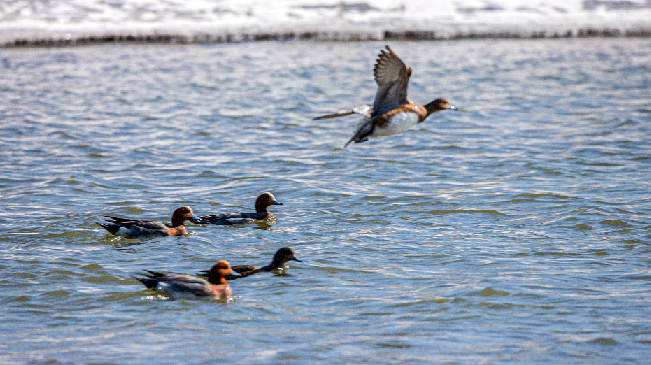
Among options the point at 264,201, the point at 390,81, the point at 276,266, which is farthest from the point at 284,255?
the point at 264,201

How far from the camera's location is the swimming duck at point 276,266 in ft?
30.4

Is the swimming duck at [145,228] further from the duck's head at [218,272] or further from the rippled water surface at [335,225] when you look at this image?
the duck's head at [218,272]

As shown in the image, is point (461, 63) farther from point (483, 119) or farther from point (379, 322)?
point (379, 322)

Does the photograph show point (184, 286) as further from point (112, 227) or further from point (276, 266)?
point (112, 227)

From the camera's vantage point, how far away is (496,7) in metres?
41.3

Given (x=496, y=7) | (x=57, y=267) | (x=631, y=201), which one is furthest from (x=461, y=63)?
(x=57, y=267)

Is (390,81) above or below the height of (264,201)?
above

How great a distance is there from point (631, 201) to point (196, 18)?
93.5ft

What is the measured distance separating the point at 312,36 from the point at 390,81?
27860 millimetres

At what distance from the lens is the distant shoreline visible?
3522 centimetres

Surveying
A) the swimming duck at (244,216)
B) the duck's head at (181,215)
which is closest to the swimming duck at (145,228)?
the duck's head at (181,215)

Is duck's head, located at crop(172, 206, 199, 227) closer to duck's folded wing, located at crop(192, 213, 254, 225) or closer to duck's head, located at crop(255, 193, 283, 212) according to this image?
duck's folded wing, located at crop(192, 213, 254, 225)

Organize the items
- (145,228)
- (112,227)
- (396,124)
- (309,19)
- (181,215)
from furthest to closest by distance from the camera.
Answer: (309,19) < (181,215) < (145,228) < (112,227) < (396,124)

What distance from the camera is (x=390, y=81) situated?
10070 millimetres
